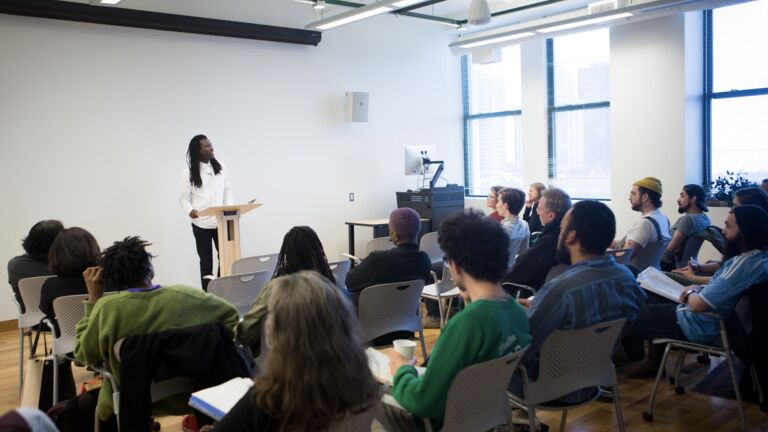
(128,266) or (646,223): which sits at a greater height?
(128,266)

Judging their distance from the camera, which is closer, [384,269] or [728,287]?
[728,287]

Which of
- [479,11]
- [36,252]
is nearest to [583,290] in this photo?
[36,252]

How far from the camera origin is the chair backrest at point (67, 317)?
11.2 feet

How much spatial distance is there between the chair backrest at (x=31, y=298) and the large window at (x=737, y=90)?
6.82 m

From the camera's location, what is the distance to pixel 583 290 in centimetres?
274

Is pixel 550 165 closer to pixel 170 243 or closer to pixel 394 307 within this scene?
pixel 170 243

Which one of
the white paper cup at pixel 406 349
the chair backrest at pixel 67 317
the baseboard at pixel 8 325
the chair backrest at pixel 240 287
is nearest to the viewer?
the white paper cup at pixel 406 349

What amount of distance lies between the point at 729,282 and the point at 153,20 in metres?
5.74

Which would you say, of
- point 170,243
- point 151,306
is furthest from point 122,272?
point 170,243

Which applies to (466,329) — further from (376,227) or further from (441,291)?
(376,227)

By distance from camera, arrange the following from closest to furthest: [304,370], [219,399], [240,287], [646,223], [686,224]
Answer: [304,370] → [219,399] → [240,287] → [646,223] → [686,224]

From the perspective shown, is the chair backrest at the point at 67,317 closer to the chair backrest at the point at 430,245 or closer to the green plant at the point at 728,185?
the chair backrest at the point at 430,245

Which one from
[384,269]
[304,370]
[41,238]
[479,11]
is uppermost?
[479,11]

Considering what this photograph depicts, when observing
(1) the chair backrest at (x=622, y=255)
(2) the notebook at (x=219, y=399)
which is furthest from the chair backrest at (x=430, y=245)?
(2) the notebook at (x=219, y=399)
